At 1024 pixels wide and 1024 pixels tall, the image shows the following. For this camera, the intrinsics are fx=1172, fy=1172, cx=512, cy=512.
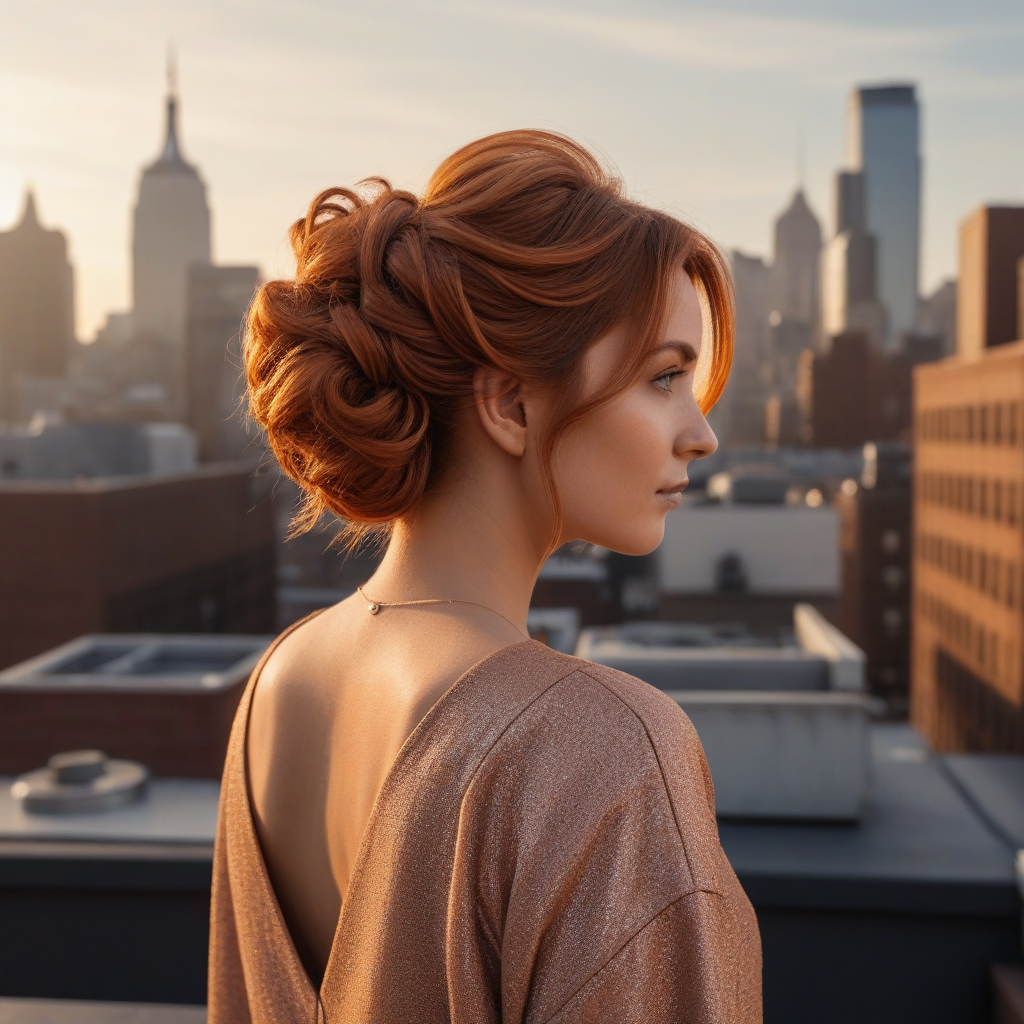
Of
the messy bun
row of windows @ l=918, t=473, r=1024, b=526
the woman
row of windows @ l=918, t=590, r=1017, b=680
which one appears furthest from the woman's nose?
row of windows @ l=918, t=590, r=1017, b=680

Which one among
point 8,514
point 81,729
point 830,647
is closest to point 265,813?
point 830,647

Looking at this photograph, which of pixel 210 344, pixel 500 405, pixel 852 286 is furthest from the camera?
pixel 852 286

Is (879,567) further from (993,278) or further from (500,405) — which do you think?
(500,405)

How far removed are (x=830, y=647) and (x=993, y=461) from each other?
3941 centimetres

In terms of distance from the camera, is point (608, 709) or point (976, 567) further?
point (976, 567)

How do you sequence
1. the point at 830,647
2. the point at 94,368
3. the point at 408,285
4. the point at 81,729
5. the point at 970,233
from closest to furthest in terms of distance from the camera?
the point at 408,285 < the point at 830,647 < the point at 81,729 < the point at 970,233 < the point at 94,368

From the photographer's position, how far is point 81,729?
70.9ft

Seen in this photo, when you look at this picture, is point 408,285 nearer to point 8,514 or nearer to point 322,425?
point 322,425

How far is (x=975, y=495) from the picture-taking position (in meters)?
57.0

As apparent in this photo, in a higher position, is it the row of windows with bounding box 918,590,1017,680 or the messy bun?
the messy bun

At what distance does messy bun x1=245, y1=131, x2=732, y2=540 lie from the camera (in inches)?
59.6

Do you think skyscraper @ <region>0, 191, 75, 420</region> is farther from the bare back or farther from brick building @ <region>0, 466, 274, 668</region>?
the bare back

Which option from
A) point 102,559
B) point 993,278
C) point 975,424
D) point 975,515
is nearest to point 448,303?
point 102,559

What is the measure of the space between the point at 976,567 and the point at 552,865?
196ft
